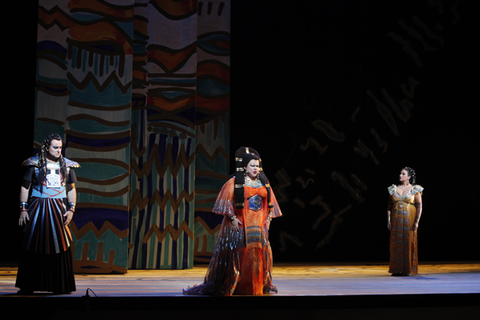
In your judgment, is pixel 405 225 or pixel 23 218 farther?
pixel 405 225

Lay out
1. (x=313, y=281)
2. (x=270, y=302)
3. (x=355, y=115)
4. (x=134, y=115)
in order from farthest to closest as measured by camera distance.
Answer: (x=355, y=115), (x=134, y=115), (x=313, y=281), (x=270, y=302)

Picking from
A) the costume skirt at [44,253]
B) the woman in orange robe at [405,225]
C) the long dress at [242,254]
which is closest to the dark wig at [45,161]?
the costume skirt at [44,253]

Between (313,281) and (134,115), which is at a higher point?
(134,115)

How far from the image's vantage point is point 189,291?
4211 mm

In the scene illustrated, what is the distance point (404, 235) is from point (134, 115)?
3.68m

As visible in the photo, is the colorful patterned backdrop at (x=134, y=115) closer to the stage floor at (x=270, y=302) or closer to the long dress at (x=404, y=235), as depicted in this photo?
the stage floor at (x=270, y=302)

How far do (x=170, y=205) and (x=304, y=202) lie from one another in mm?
2196

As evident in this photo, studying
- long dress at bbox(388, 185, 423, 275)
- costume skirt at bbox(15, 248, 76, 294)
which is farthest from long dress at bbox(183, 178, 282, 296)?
long dress at bbox(388, 185, 423, 275)

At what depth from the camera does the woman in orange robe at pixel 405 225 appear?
19.3 ft

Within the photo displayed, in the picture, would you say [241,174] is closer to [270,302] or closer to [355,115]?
[270,302]

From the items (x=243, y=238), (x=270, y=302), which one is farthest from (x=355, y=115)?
(x=270, y=302)

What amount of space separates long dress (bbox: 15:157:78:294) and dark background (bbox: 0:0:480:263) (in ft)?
11.7

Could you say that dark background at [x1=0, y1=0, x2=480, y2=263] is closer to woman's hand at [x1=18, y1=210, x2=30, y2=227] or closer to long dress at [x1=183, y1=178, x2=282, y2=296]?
long dress at [x1=183, y1=178, x2=282, y2=296]

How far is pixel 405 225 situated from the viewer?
19.5 feet
